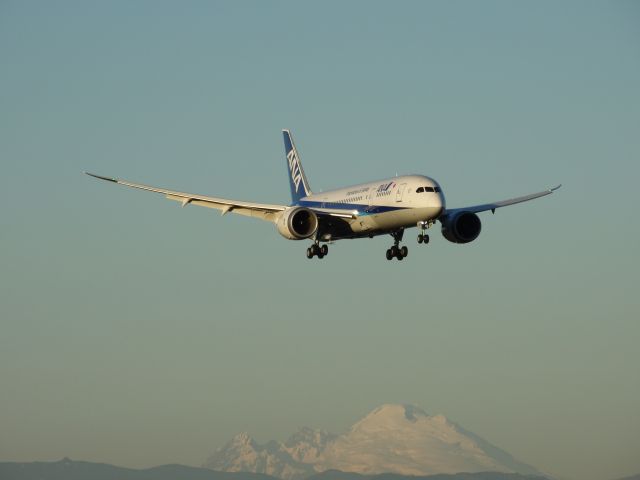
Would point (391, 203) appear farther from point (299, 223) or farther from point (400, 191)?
point (299, 223)

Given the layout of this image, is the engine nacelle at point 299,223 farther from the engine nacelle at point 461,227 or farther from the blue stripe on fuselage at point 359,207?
the engine nacelle at point 461,227

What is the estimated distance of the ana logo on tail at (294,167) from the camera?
102 metres

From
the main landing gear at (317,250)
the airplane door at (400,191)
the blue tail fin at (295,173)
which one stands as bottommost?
the main landing gear at (317,250)

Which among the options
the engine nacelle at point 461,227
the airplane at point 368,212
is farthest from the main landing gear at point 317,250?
the engine nacelle at point 461,227

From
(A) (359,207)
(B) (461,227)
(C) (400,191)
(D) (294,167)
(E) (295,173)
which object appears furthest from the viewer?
(D) (294,167)

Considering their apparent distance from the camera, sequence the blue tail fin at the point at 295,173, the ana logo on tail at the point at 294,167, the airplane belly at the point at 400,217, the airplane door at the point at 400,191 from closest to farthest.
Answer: the airplane belly at the point at 400,217
the airplane door at the point at 400,191
the blue tail fin at the point at 295,173
the ana logo on tail at the point at 294,167

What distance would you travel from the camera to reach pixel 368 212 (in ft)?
269

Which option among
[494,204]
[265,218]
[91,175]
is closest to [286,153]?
[265,218]

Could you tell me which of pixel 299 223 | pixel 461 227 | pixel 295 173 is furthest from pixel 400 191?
pixel 295 173

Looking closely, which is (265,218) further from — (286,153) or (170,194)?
(286,153)

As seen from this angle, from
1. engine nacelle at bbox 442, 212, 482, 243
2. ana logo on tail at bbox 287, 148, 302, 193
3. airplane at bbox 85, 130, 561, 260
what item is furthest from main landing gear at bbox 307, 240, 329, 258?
ana logo on tail at bbox 287, 148, 302, 193

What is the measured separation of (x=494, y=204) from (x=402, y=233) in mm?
8434

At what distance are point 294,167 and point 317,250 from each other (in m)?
18.5

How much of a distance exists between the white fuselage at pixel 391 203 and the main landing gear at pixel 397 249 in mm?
2694
